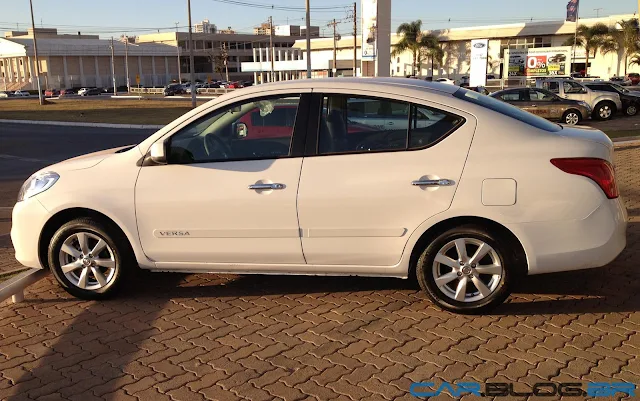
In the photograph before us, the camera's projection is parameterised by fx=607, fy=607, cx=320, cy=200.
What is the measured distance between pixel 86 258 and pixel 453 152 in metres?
3.02

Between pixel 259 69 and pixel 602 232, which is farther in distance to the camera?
pixel 259 69

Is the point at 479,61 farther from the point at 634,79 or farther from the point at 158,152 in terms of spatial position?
the point at 158,152

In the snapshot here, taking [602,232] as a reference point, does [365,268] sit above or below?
below

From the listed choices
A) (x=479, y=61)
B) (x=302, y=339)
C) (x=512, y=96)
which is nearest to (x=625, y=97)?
(x=512, y=96)

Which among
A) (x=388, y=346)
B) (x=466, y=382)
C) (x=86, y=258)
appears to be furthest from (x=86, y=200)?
(x=466, y=382)

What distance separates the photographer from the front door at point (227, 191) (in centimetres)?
452

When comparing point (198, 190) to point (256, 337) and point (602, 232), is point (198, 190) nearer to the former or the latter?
point (256, 337)

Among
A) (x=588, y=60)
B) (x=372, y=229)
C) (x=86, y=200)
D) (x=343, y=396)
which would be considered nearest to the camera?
(x=343, y=396)

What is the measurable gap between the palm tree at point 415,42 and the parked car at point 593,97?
189 feet

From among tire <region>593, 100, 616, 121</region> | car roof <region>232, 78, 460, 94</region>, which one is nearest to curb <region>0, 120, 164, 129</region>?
tire <region>593, 100, 616, 121</region>

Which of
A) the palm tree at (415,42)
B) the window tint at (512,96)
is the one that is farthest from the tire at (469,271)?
the palm tree at (415,42)

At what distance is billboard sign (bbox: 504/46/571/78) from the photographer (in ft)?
142

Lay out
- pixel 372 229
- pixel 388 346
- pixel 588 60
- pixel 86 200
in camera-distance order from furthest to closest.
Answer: pixel 588 60 < pixel 86 200 < pixel 372 229 < pixel 388 346

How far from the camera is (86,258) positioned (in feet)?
16.2
